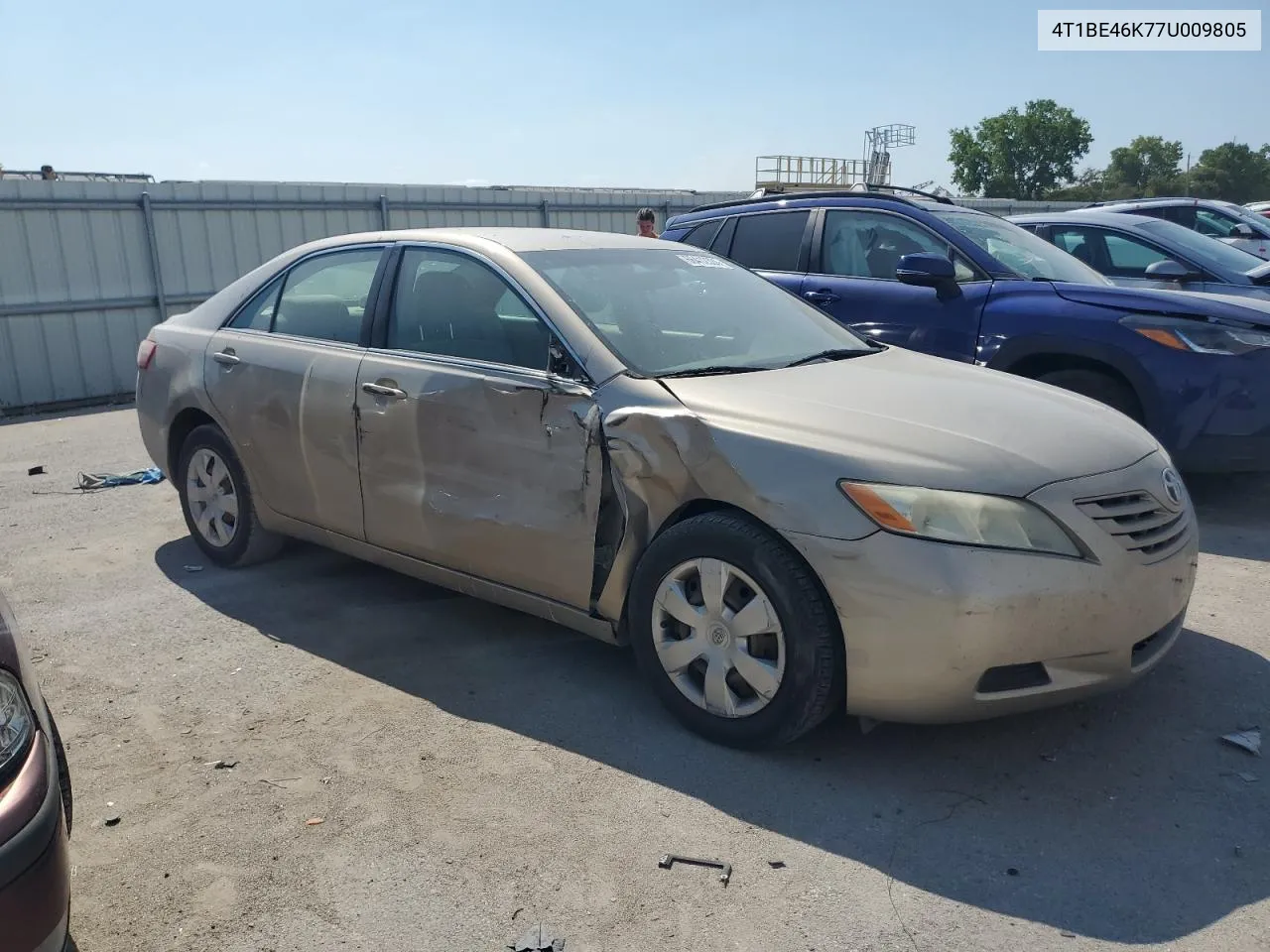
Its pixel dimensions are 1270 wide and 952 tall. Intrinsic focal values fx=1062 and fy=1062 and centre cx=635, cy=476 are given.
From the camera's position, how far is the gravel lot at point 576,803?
8.68 feet

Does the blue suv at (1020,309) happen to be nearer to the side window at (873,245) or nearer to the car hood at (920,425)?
the side window at (873,245)

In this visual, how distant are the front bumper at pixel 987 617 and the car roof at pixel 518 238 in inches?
71.9

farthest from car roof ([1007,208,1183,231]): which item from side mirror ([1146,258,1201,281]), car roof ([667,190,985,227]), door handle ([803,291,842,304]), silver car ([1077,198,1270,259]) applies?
silver car ([1077,198,1270,259])

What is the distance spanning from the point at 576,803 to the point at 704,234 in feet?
17.4

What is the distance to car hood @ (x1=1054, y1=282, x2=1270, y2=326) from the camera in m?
5.67

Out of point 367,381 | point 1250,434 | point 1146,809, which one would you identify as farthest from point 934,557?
point 1250,434

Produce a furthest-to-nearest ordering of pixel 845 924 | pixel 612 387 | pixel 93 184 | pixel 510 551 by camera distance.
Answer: pixel 93 184 < pixel 510 551 < pixel 612 387 < pixel 845 924

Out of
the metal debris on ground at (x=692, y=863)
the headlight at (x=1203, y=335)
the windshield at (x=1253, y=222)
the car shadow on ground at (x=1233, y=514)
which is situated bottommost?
the car shadow on ground at (x=1233, y=514)

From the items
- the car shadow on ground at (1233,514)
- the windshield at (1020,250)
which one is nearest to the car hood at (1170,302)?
the windshield at (1020,250)

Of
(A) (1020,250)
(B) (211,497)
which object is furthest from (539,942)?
(A) (1020,250)

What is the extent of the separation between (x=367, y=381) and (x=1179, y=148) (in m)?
103

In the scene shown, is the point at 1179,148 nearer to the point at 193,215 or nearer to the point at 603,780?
the point at 193,215

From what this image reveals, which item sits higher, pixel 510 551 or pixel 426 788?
pixel 510 551

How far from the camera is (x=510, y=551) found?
3893 mm
